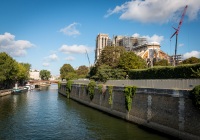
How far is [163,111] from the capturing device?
87.8ft

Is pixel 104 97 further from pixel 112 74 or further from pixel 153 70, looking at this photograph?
pixel 112 74

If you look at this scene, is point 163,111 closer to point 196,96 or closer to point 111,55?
point 196,96

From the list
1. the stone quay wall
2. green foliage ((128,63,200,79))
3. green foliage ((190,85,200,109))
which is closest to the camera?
green foliage ((190,85,200,109))

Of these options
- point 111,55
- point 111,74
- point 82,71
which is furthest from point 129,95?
point 82,71

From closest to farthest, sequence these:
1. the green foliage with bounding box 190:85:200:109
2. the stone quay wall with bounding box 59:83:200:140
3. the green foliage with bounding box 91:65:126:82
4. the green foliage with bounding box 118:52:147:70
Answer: the green foliage with bounding box 190:85:200:109 < the stone quay wall with bounding box 59:83:200:140 < the green foliage with bounding box 91:65:126:82 < the green foliage with bounding box 118:52:147:70

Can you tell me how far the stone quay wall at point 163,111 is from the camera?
904 inches

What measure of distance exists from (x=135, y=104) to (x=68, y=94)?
43.3m

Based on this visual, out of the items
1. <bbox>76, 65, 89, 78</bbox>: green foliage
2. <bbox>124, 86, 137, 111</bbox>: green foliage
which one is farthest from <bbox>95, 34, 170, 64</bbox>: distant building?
<bbox>124, 86, 137, 111</bbox>: green foliage

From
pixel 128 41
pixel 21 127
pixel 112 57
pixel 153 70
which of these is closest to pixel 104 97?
pixel 153 70

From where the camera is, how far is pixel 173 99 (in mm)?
25391

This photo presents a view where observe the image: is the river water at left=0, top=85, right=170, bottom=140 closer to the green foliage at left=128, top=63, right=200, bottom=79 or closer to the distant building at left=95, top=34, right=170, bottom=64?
the green foliage at left=128, top=63, right=200, bottom=79

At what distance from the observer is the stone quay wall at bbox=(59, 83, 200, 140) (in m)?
23.0

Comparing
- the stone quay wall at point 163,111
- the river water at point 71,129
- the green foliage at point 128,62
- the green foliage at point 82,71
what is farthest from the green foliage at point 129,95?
the green foliage at point 82,71

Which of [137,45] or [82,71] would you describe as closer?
[82,71]
